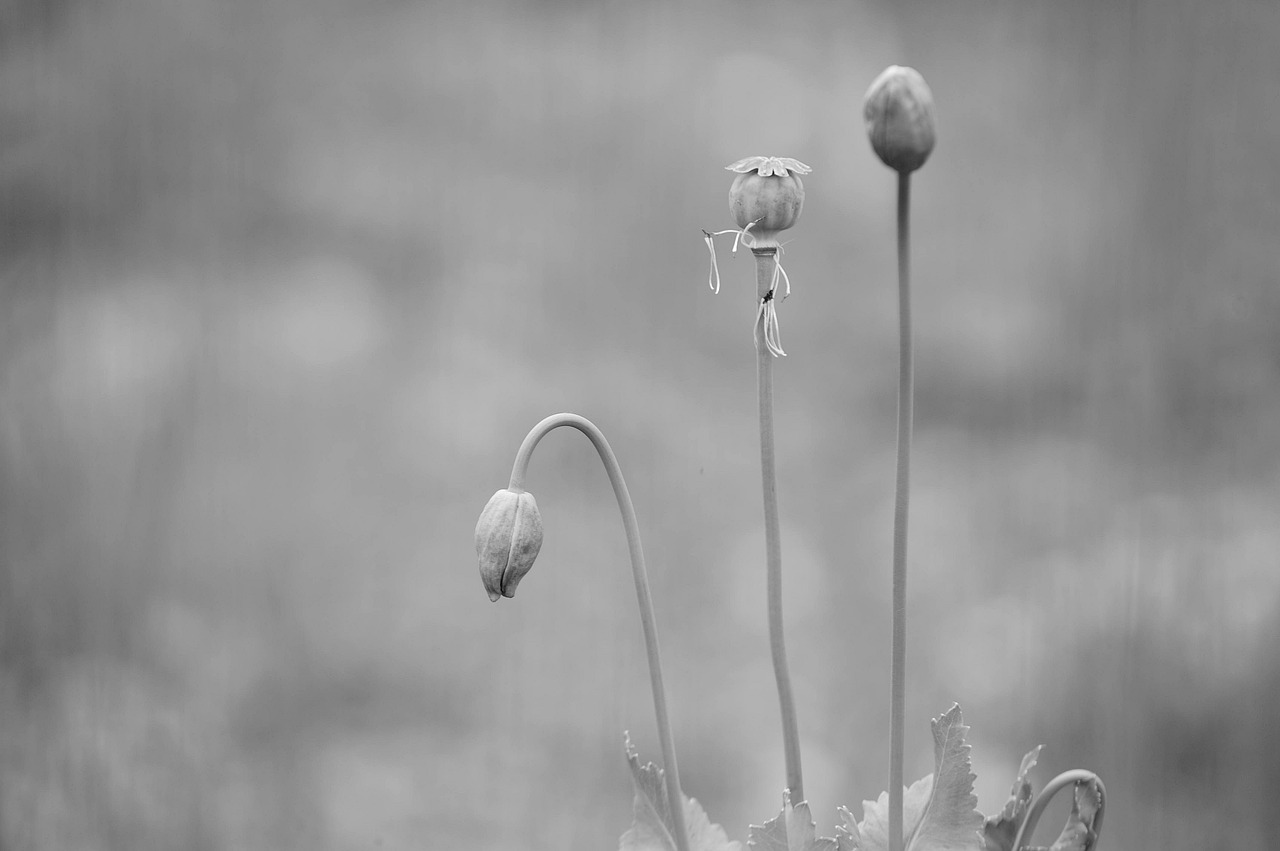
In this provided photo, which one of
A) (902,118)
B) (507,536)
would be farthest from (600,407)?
(902,118)

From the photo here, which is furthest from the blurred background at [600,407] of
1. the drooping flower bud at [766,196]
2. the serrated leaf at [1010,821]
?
the drooping flower bud at [766,196]

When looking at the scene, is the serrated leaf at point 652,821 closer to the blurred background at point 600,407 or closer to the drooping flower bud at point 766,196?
the drooping flower bud at point 766,196

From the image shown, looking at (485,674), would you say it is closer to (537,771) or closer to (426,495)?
(537,771)

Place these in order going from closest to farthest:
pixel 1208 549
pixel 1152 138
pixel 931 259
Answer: pixel 1208 549 < pixel 1152 138 < pixel 931 259

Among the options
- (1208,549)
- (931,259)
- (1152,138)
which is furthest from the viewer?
(931,259)

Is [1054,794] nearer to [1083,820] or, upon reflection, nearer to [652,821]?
[1083,820]

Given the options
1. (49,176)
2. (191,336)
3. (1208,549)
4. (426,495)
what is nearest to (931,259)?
(1208,549)

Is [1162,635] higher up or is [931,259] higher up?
[931,259]
